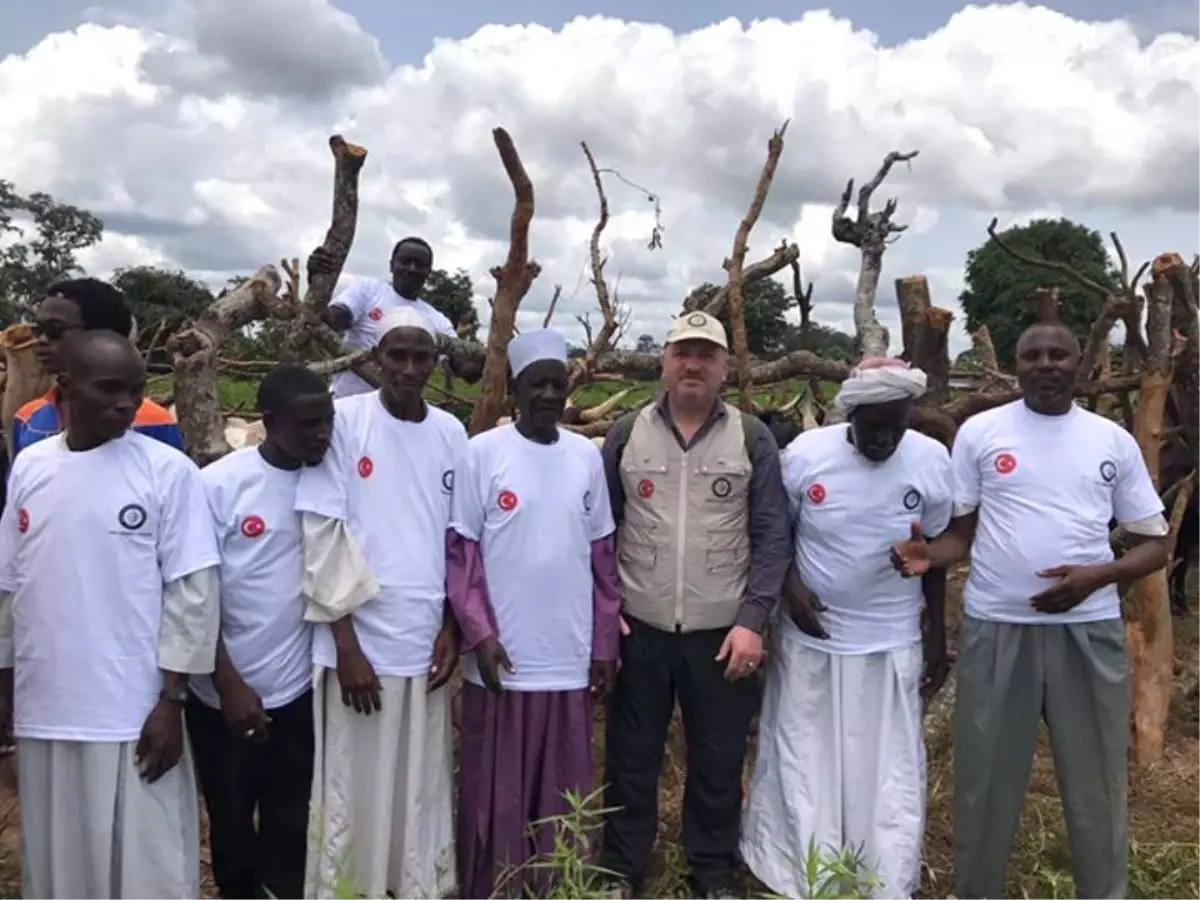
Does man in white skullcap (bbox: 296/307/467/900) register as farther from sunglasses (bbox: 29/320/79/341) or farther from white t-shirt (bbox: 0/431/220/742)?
sunglasses (bbox: 29/320/79/341)

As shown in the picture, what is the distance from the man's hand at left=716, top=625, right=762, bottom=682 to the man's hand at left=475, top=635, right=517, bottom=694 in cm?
64

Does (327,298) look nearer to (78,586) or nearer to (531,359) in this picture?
(531,359)

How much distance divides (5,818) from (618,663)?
82.5 inches

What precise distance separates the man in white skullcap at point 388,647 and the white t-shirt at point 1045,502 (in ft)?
5.09

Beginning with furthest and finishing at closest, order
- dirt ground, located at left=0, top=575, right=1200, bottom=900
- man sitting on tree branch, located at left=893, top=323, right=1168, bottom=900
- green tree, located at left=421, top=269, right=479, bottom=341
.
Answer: green tree, located at left=421, top=269, right=479, bottom=341, dirt ground, located at left=0, top=575, right=1200, bottom=900, man sitting on tree branch, located at left=893, top=323, right=1168, bottom=900

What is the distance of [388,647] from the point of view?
3.04 meters

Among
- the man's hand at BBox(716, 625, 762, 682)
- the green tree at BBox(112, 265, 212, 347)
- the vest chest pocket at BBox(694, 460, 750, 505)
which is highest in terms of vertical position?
the green tree at BBox(112, 265, 212, 347)

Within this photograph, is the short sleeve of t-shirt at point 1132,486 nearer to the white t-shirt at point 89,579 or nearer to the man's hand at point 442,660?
the man's hand at point 442,660

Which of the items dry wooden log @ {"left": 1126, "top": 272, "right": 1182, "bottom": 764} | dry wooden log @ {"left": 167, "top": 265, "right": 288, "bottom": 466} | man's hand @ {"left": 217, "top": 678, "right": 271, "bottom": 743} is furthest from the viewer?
dry wooden log @ {"left": 1126, "top": 272, "right": 1182, "bottom": 764}

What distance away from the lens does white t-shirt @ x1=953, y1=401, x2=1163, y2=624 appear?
321 cm

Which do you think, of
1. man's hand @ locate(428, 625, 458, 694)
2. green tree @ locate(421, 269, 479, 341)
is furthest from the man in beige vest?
green tree @ locate(421, 269, 479, 341)

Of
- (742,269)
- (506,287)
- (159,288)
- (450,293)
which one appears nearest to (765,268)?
(742,269)

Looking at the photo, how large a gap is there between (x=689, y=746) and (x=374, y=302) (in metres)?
2.62

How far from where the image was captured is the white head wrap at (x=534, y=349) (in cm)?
328
